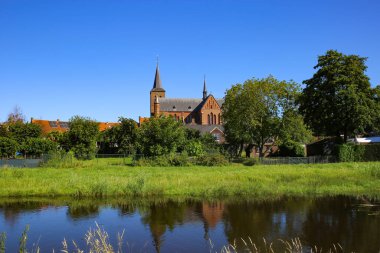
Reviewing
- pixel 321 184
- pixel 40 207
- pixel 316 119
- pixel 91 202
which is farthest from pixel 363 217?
pixel 316 119

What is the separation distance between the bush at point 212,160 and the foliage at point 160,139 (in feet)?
10.7

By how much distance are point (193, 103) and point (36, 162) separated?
268ft

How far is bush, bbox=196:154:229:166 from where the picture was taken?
120 ft

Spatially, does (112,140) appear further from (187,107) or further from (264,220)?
(187,107)

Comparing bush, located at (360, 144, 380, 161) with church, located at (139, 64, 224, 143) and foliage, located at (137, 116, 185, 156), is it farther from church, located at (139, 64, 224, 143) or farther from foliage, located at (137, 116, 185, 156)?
church, located at (139, 64, 224, 143)

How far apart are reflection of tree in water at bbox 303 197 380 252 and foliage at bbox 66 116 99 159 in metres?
35.0

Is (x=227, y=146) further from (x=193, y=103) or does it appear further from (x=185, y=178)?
(x=193, y=103)

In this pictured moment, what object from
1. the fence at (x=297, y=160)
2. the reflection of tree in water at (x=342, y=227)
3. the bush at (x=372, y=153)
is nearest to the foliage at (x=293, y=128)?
the fence at (x=297, y=160)

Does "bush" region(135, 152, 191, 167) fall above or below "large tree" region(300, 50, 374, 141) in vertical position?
below

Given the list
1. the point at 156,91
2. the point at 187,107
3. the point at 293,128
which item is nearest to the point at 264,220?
the point at 293,128

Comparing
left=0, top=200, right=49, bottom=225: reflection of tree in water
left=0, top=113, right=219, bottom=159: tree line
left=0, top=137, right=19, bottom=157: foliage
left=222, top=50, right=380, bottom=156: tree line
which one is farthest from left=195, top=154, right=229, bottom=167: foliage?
left=0, top=137, right=19, bottom=157: foliage

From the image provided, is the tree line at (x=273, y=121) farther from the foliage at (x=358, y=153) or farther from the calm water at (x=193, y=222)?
the calm water at (x=193, y=222)

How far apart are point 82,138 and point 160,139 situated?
1508 cm

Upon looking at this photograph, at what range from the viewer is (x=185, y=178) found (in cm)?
2614
